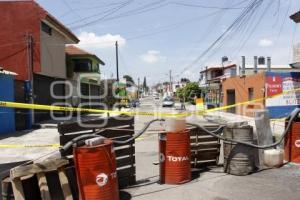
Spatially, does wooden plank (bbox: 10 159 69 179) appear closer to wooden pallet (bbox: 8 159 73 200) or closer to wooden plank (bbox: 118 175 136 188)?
wooden pallet (bbox: 8 159 73 200)

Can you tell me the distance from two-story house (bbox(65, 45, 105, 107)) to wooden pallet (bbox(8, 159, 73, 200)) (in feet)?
97.8

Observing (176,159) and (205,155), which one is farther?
(205,155)

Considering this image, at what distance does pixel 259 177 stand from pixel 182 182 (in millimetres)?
1618

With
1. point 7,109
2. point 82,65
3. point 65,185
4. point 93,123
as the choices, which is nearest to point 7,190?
point 65,185

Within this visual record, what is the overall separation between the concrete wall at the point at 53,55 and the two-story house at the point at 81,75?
4.20 meters

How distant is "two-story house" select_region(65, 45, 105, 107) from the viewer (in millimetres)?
37562

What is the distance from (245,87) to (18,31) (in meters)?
20.9

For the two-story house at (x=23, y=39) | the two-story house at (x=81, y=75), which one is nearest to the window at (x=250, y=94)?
the two-story house at (x=81, y=75)

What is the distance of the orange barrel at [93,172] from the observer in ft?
20.8

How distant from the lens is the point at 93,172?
6.34 meters

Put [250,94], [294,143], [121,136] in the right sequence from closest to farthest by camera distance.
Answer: [121,136], [294,143], [250,94]

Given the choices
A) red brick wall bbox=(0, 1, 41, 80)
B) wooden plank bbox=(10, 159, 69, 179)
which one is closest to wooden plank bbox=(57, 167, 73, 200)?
wooden plank bbox=(10, 159, 69, 179)

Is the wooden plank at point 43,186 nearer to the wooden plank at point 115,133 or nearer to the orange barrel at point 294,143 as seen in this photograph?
the wooden plank at point 115,133

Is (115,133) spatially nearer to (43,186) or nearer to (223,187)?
(43,186)
